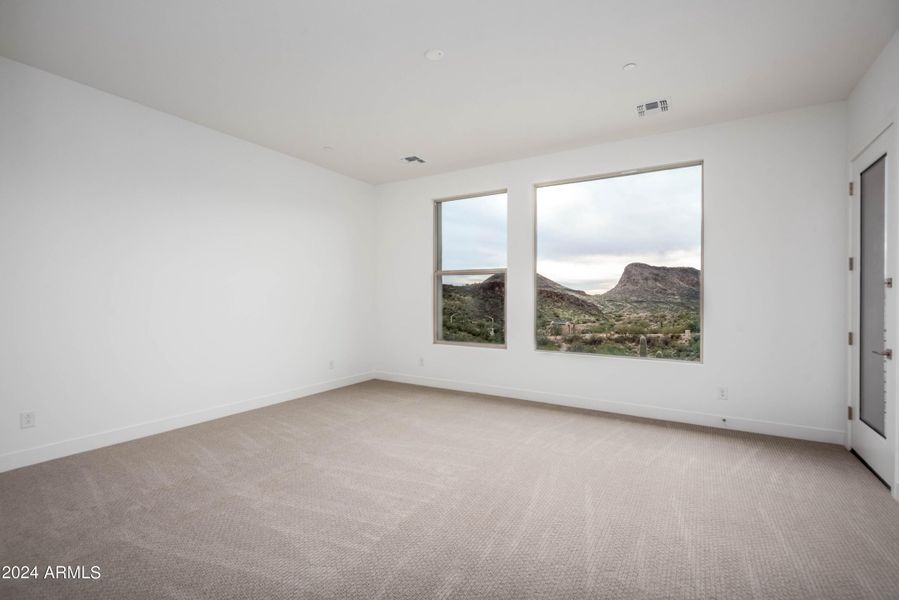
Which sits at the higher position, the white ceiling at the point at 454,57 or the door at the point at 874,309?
the white ceiling at the point at 454,57

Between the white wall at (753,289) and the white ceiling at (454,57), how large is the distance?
0.29 meters

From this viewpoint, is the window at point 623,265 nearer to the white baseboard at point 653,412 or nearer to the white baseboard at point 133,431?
the white baseboard at point 653,412

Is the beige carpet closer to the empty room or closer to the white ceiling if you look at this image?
the empty room

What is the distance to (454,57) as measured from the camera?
2.88 meters

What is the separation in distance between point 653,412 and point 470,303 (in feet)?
8.19

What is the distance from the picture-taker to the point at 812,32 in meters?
2.56

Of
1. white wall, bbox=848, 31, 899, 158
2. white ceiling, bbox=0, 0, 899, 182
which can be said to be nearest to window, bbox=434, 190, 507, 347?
white ceiling, bbox=0, 0, 899, 182

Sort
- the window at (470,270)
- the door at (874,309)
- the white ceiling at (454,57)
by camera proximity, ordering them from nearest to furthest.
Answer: the white ceiling at (454,57) → the door at (874,309) → the window at (470,270)

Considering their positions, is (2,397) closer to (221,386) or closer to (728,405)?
(221,386)

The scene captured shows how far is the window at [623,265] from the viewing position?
13.8 ft

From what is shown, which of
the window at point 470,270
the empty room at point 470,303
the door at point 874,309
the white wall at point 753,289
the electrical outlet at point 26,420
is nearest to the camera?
the empty room at point 470,303

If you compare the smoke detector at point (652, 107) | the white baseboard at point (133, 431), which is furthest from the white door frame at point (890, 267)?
the white baseboard at point (133, 431)

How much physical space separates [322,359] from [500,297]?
7.98 ft

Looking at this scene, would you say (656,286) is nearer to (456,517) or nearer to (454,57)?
(454,57)
